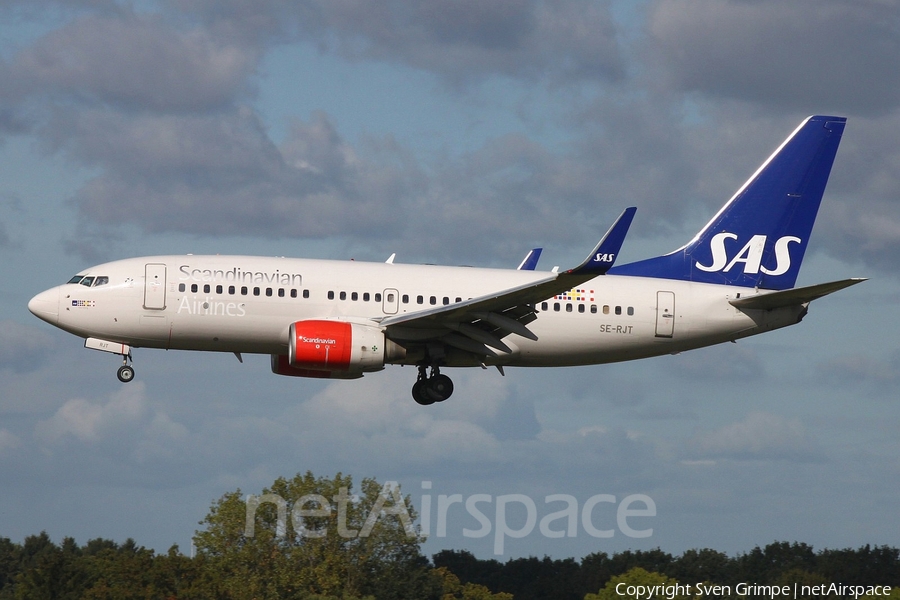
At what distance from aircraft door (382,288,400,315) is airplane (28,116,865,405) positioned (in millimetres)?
33

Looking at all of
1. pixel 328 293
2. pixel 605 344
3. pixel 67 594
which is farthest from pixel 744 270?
pixel 67 594

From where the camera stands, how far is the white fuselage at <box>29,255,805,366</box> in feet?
130

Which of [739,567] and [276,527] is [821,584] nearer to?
[739,567]

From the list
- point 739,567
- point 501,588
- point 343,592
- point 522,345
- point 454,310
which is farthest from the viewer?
point 501,588

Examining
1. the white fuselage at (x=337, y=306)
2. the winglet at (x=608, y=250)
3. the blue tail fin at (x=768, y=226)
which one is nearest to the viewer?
the winglet at (x=608, y=250)

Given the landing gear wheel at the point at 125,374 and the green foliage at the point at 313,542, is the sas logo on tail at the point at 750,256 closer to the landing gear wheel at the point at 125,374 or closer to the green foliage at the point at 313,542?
the landing gear wheel at the point at 125,374

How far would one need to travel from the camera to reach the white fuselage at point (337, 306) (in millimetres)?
Answer: 39500

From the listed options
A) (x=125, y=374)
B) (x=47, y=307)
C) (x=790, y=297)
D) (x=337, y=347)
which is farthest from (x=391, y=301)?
(x=790, y=297)

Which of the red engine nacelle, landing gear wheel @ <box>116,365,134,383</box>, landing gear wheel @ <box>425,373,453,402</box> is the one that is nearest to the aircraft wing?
the red engine nacelle

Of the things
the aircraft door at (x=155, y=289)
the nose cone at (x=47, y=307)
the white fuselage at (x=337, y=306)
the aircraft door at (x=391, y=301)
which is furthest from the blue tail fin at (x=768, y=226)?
the nose cone at (x=47, y=307)

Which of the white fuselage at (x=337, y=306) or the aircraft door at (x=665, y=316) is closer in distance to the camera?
the white fuselage at (x=337, y=306)

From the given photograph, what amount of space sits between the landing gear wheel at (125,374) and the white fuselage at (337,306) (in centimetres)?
97

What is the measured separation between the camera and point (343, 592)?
8469cm

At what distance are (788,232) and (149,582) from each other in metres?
56.3
